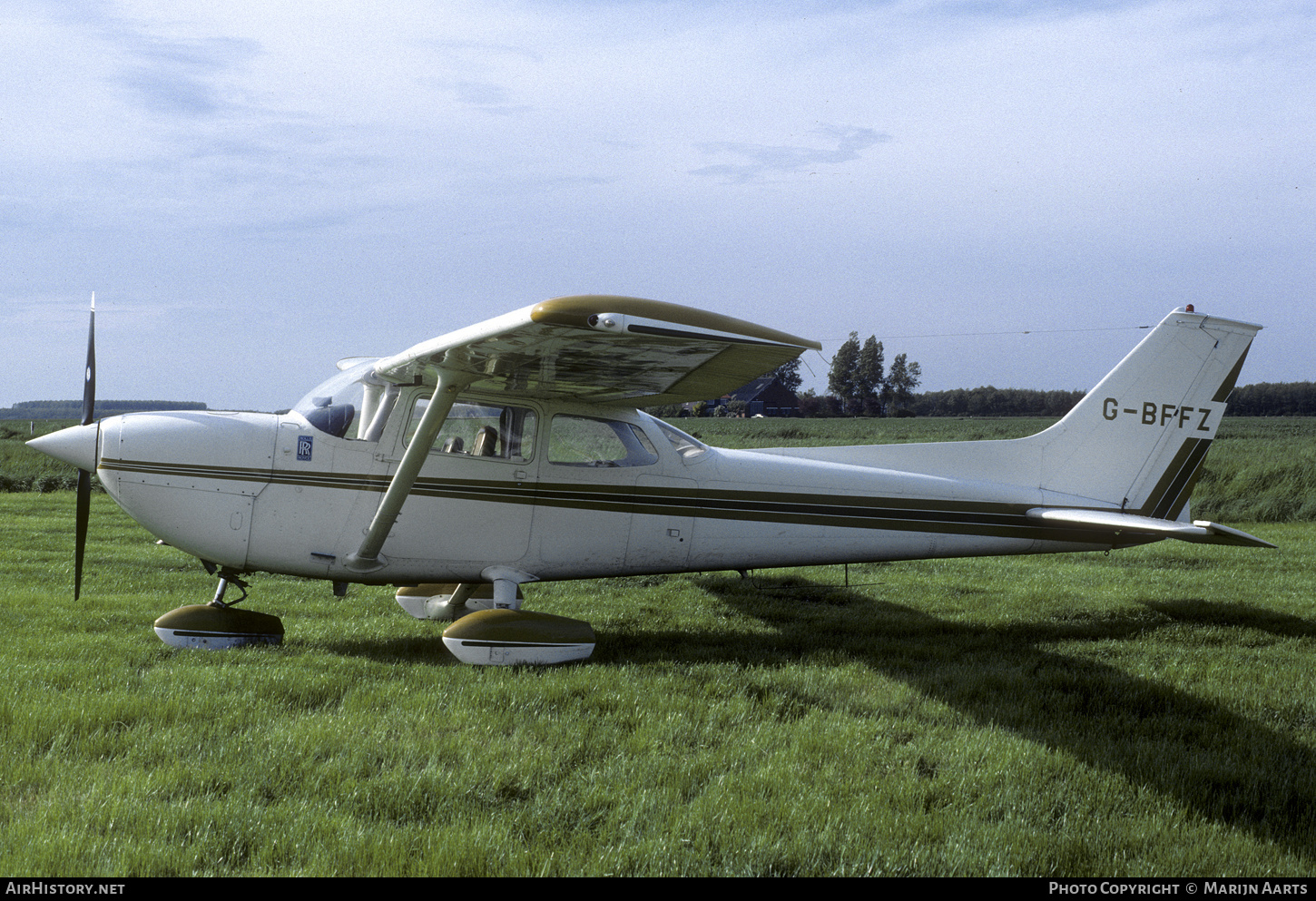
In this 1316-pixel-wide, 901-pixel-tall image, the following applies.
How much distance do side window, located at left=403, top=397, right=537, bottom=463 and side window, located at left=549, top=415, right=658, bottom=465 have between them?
22cm

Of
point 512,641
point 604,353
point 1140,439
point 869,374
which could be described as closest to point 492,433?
point 604,353

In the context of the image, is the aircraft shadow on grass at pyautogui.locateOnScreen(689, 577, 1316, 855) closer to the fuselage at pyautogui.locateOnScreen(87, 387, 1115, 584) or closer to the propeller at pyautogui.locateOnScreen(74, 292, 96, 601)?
the fuselage at pyautogui.locateOnScreen(87, 387, 1115, 584)

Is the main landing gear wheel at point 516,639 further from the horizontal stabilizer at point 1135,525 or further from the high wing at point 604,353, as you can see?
the horizontal stabilizer at point 1135,525

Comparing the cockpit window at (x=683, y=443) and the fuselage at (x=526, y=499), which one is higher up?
the cockpit window at (x=683, y=443)

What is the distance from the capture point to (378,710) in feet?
15.9

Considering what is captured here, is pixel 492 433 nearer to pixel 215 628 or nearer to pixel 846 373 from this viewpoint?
pixel 215 628

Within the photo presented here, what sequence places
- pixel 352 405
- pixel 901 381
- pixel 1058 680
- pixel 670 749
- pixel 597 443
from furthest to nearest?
pixel 901 381 < pixel 597 443 < pixel 352 405 < pixel 1058 680 < pixel 670 749

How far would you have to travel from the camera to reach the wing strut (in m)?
5.92

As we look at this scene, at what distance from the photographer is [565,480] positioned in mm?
6855

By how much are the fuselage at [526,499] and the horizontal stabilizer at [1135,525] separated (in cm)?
22

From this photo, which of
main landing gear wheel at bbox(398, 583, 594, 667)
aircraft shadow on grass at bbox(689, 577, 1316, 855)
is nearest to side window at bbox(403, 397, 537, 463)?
main landing gear wheel at bbox(398, 583, 594, 667)

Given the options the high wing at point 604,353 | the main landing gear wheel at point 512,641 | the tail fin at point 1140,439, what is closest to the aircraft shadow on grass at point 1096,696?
the tail fin at point 1140,439

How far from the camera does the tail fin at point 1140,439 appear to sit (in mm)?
7855

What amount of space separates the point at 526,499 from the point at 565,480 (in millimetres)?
342
